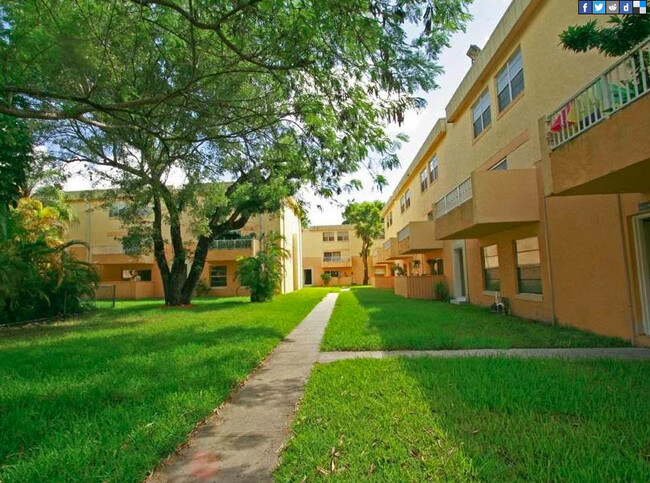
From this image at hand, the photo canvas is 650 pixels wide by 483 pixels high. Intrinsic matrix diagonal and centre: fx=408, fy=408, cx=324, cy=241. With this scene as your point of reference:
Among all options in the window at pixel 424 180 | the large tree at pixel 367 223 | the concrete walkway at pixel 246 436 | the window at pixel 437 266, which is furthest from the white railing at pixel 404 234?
the large tree at pixel 367 223

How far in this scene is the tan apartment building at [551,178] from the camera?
553 centimetres

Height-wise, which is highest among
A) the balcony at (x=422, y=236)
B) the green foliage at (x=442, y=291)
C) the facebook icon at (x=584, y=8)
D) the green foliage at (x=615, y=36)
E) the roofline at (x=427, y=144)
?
the roofline at (x=427, y=144)

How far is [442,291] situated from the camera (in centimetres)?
1878

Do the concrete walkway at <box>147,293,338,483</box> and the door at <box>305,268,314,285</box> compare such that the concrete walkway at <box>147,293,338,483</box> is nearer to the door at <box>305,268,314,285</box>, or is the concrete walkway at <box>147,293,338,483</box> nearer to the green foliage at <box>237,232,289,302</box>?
the green foliage at <box>237,232,289,302</box>

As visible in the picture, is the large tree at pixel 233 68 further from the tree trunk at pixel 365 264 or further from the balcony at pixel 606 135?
the tree trunk at pixel 365 264

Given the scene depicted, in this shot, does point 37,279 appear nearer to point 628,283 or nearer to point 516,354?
point 516,354

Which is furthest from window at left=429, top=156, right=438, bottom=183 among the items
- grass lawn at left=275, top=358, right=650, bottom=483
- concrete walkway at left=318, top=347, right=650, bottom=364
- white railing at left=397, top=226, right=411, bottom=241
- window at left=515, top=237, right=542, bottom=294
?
grass lawn at left=275, top=358, right=650, bottom=483

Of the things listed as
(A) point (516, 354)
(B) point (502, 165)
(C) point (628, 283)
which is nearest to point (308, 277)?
(B) point (502, 165)

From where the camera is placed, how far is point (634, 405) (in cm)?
412

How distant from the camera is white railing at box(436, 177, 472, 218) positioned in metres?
11.8

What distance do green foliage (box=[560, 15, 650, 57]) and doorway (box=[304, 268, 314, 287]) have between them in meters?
46.3

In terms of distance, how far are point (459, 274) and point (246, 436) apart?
1581 centimetres

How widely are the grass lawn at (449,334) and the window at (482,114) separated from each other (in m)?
6.56

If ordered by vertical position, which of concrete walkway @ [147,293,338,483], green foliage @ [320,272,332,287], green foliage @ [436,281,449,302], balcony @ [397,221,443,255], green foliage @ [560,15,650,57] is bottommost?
concrete walkway @ [147,293,338,483]
